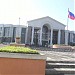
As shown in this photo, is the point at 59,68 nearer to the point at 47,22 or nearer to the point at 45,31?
the point at 47,22

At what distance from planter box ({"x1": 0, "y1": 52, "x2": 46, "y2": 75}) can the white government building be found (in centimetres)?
4526

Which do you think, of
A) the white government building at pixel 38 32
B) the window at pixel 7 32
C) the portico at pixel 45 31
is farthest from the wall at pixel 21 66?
the window at pixel 7 32

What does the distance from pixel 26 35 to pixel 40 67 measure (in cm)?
4672

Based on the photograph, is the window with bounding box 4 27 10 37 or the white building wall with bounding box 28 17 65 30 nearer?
the white building wall with bounding box 28 17 65 30

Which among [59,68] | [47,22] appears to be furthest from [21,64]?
[47,22]

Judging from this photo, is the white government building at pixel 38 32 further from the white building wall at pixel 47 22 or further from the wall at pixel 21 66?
the wall at pixel 21 66

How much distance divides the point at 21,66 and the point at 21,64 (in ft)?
0.21

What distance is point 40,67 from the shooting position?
6.47 metres

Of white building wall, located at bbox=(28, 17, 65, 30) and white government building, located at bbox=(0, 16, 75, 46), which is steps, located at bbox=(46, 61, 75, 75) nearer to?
white government building, located at bbox=(0, 16, 75, 46)

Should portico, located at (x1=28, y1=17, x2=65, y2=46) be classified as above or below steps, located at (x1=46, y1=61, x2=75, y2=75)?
above

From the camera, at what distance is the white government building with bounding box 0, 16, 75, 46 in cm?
5275

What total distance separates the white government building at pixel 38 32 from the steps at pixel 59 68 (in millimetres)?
43517

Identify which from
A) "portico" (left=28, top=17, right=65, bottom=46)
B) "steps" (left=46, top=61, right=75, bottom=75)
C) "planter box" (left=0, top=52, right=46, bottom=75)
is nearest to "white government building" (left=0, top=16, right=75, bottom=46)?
"portico" (left=28, top=17, right=65, bottom=46)

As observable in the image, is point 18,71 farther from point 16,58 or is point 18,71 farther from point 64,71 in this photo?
point 64,71
